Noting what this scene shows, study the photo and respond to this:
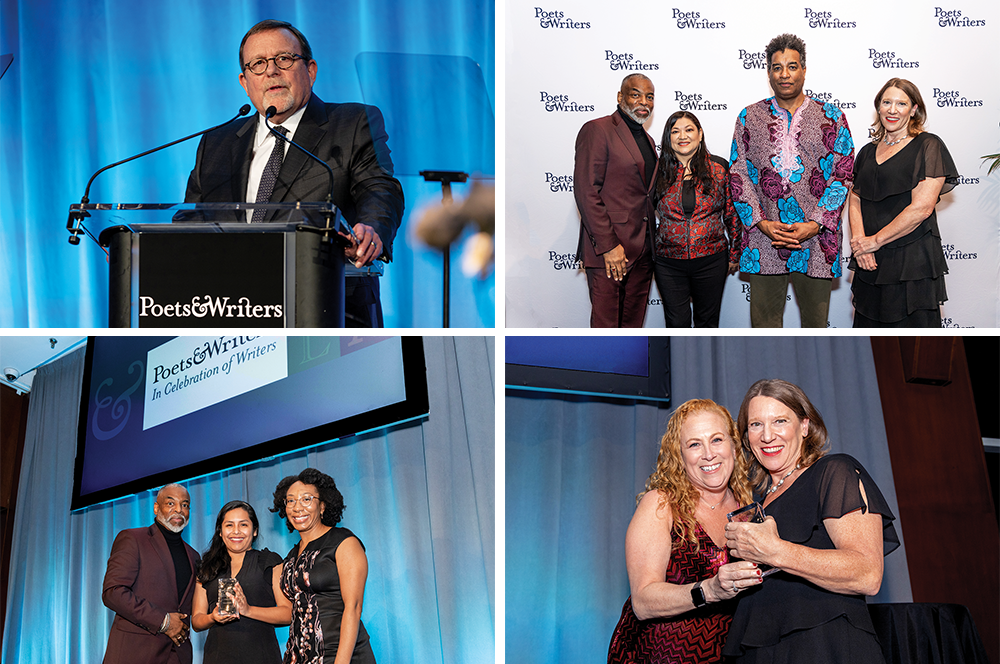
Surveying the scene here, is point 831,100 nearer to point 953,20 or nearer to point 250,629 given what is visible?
point 953,20

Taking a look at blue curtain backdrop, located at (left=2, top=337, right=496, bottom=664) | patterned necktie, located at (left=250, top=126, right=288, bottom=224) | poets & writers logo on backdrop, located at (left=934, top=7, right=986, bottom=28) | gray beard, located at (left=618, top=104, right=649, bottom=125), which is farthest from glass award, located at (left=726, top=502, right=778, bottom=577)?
poets & writers logo on backdrop, located at (left=934, top=7, right=986, bottom=28)

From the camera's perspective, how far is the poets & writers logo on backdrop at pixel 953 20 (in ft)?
10.9

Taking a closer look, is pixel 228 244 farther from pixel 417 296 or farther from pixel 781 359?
pixel 781 359

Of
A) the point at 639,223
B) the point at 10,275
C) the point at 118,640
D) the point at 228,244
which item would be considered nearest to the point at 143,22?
the point at 10,275

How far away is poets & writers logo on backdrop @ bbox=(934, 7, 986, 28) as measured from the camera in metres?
3.32

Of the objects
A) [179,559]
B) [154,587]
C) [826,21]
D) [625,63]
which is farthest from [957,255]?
[154,587]

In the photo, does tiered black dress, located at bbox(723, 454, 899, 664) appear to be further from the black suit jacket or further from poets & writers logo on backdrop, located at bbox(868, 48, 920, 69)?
poets & writers logo on backdrop, located at bbox(868, 48, 920, 69)

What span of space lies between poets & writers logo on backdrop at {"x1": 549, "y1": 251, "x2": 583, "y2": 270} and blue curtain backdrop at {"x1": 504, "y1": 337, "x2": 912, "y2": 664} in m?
0.51

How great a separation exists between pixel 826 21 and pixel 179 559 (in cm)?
304

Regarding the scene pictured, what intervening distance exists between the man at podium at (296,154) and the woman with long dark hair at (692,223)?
3.03 feet

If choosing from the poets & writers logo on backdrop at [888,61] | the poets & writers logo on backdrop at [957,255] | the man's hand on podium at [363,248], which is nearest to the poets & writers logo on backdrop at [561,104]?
the poets & writers logo on backdrop at [888,61]

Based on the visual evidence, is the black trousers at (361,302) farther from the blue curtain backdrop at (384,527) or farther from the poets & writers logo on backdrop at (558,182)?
the poets & writers logo on backdrop at (558,182)

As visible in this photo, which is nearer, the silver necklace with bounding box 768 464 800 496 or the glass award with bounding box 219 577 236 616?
the silver necklace with bounding box 768 464 800 496

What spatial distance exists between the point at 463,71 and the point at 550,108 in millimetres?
360
